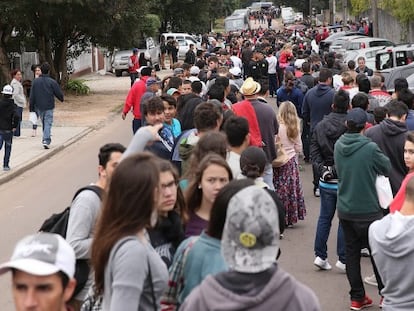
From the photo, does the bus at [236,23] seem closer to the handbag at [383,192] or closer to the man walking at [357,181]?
the man walking at [357,181]

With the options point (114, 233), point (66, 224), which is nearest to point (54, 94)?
point (66, 224)

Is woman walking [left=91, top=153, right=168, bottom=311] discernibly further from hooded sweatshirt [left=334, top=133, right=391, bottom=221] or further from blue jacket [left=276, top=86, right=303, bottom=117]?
blue jacket [left=276, top=86, right=303, bottom=117]

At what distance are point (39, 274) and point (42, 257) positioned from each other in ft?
0.25

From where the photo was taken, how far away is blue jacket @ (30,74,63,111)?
1944 centimetres

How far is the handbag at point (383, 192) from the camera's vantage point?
7621mm

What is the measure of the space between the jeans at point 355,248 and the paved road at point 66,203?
249mm

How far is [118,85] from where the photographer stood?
128 ft

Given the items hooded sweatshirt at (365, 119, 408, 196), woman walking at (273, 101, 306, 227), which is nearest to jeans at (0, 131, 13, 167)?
woman walking at (273, 101, 306, 227)

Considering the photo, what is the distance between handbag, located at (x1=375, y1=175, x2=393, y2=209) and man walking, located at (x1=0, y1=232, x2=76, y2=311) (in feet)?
15.3

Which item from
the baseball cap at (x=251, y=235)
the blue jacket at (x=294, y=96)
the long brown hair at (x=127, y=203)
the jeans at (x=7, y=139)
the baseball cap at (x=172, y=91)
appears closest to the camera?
the baseball cap at (x=251, y=235)

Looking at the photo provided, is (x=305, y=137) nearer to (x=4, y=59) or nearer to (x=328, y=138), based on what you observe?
(x=328, y=138)

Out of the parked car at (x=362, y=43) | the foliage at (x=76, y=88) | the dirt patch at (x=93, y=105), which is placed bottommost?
the dirt patch at (x=93, y=105)

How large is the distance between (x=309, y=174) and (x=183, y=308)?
1196cm

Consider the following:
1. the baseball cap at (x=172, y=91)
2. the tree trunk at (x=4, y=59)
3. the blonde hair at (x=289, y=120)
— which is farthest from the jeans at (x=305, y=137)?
the tree trunk at (x=4, y=59)
